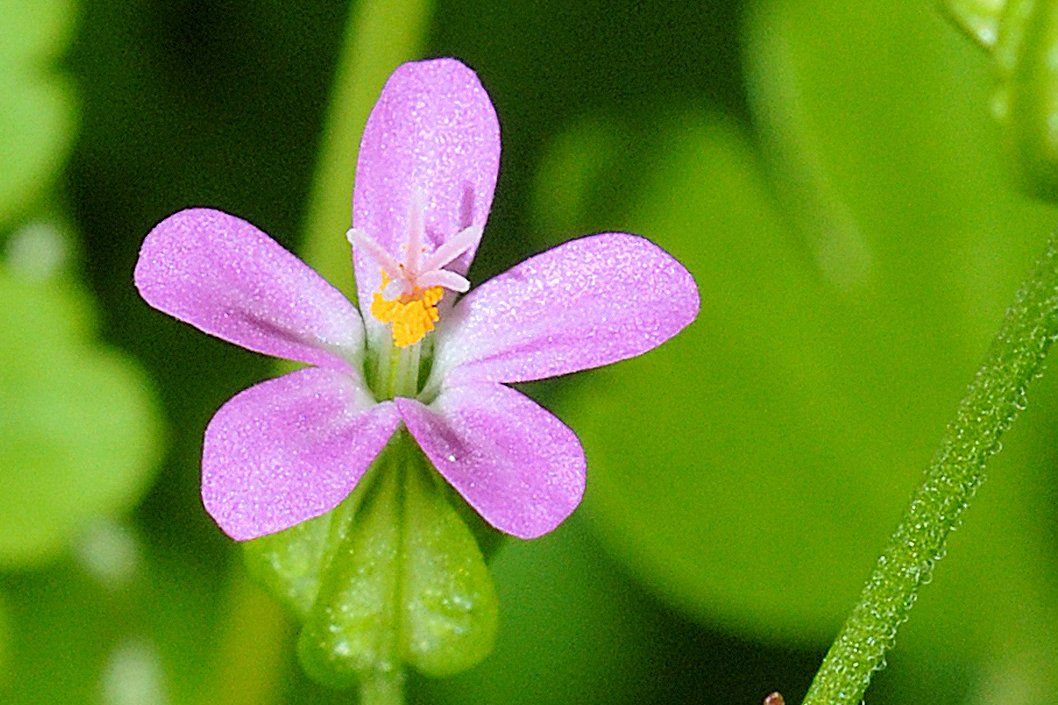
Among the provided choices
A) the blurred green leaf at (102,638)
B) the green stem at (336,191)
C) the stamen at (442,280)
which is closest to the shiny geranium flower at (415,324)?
the stamen at (442,280)

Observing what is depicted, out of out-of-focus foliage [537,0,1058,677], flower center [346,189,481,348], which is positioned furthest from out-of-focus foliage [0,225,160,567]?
flower center [346,189,481,348]

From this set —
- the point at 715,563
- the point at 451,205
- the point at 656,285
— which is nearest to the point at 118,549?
the point at 715,563

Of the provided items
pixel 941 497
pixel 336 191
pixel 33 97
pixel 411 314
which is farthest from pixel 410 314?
pixel 33 97

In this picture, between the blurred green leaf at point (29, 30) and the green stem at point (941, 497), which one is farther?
the blurred green leaf at point (29, 30)

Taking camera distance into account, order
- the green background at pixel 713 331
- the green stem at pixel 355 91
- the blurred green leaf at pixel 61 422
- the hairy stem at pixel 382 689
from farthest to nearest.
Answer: the green background at pixel 713 331
the green stem at pixel 355 91
the blurred green leaf at pixel 61 422
the hairy stem at pixel 382 689

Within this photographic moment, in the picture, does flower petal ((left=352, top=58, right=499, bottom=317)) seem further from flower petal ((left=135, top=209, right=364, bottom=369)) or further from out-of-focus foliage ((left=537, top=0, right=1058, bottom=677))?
out-of-focus foliage ((left=537, top=0, right=1058, bottom=677))

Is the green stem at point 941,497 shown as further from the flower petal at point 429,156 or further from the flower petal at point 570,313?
the flower petal at point 429,156
